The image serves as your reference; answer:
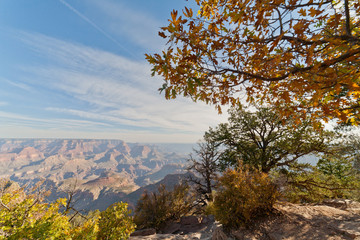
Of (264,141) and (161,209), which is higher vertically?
(264,141)

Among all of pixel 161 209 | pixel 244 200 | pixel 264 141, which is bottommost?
pixel 161 209

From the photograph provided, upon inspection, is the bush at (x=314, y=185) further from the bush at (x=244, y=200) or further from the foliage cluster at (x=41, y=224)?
the foliage cluster at (x=41, y=224)

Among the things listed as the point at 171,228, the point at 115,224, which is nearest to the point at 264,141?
the point at 171,228

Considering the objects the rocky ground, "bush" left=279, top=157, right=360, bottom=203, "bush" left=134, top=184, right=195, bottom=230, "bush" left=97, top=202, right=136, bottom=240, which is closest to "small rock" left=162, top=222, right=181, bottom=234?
"bush" left=134, top=184, right=195, bottom=230

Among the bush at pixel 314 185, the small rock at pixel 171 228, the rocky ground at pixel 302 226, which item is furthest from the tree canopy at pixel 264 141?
the small rock at pixel 171 228

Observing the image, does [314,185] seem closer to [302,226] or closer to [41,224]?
[302,226]

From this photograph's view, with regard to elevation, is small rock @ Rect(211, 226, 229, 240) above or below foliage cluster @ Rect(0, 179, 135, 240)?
below

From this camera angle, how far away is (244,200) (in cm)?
515

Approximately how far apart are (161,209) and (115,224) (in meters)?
6.03

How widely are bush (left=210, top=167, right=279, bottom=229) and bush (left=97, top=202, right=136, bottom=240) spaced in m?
3.10

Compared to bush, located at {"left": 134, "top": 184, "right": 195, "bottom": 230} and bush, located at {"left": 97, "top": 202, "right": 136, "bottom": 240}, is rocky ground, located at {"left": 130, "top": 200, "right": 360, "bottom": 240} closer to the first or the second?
bush, located at {"left": 97, "top": 202, "right": 136, "bottom": 240}

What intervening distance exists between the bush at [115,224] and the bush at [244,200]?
10.2ft

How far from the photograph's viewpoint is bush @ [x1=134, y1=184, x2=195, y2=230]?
383 inches

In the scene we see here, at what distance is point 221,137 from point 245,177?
605cm
